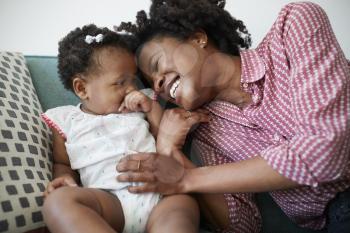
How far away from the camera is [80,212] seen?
2.45 ft

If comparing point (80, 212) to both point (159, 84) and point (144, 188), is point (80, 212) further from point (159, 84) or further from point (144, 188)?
point (159, 84)

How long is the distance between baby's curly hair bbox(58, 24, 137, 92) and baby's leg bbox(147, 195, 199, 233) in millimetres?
488

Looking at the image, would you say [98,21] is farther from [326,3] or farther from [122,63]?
[326,3]

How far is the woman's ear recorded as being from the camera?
1.07 meters

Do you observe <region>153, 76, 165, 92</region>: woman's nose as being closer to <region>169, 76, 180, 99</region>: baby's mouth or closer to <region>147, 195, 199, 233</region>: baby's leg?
<region>169, 76, 180, 99</region>: baby's mouth

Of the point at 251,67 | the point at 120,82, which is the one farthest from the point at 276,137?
the point at 120,82

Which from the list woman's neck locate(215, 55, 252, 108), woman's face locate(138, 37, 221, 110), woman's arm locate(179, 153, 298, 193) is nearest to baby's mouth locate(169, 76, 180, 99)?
woman's face locate(138, 37, 221, 110)

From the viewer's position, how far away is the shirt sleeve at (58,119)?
1.07 m

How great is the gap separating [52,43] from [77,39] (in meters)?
0.39

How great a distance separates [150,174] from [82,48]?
0.46 meters

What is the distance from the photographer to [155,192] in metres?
0.91

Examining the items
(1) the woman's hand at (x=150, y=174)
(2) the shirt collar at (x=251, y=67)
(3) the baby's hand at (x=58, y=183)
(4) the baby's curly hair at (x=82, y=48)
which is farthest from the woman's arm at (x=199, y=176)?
(4) the baby's curly hair at (x=82, y=48)

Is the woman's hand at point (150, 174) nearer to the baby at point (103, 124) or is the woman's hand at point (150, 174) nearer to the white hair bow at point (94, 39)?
the baby at point (103, 124)

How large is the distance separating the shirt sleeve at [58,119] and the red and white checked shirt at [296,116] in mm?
413
